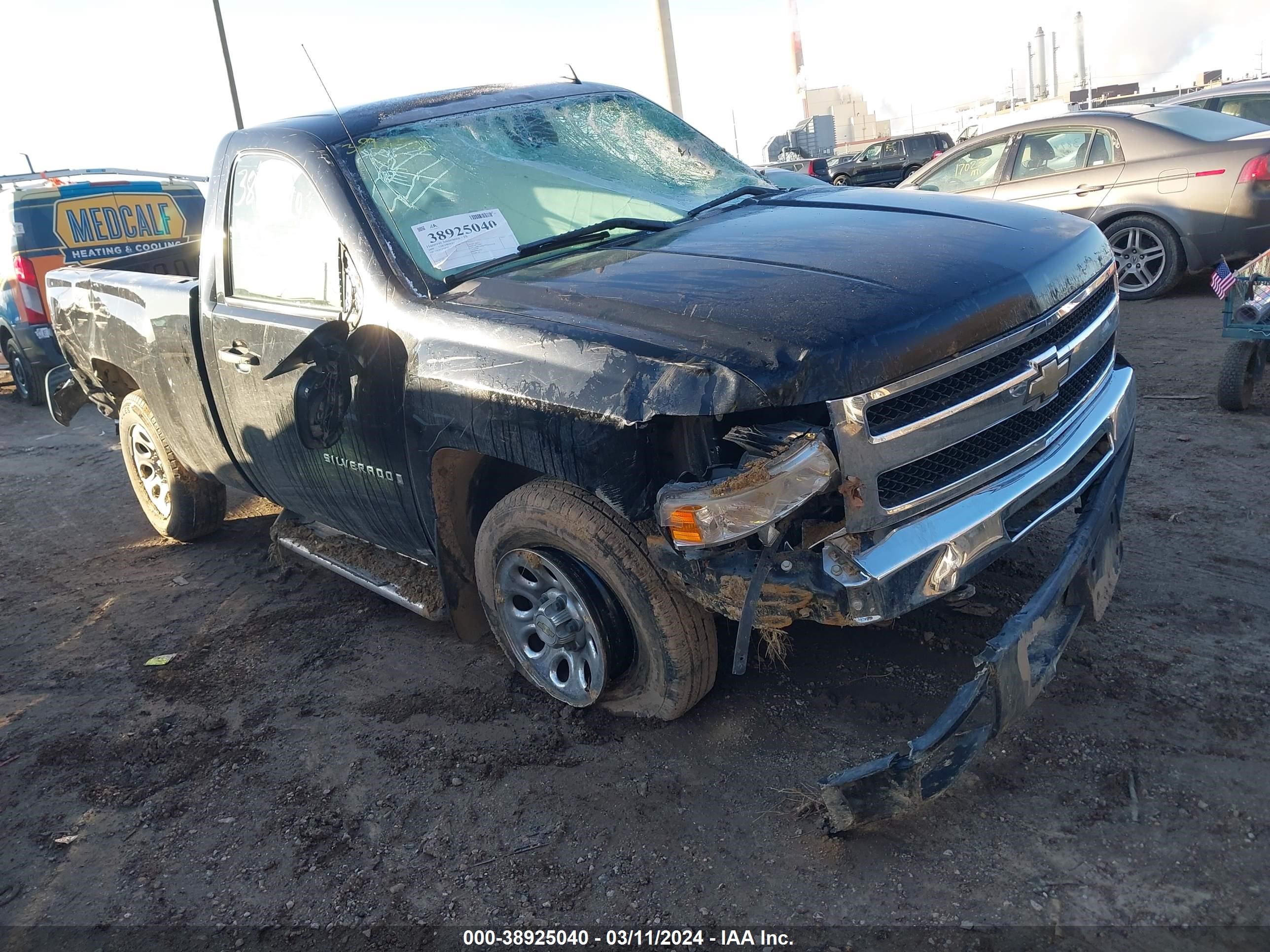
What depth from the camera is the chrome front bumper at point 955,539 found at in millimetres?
2375

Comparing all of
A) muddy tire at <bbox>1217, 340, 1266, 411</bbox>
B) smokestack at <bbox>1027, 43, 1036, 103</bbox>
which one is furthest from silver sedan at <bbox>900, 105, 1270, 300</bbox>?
smokestack at <bbox>1027, 43, 1036, 103</bbox>

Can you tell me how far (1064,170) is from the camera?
851 centimetres

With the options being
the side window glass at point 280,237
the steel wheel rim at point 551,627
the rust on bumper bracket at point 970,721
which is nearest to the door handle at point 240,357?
the side window glass at point 280,237

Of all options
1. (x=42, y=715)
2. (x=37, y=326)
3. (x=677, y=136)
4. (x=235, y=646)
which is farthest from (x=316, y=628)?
(x=37, y=326)

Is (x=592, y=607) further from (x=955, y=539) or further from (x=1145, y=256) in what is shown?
(x=1145, y=256)

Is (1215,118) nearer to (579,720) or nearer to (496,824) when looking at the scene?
(579,720)

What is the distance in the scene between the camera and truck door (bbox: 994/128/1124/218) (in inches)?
321

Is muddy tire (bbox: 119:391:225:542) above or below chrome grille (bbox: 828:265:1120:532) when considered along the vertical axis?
below

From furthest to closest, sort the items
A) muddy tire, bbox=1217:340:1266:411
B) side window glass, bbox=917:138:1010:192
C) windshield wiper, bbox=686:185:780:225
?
side window glass, bbox=917:138:1010:192, muddy tire, bbox=1217:340:1266:411, windshield wiper, bbox=686:185:780:225

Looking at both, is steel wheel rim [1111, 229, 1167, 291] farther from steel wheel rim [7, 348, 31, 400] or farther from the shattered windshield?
steel wheel rim [7, 348, 31, 400]

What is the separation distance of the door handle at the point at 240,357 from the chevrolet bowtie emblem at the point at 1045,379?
2.76 metres

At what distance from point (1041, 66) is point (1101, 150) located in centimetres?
5625

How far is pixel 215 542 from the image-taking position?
5.61m

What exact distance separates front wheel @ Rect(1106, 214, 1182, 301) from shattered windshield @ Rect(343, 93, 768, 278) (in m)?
5.33
